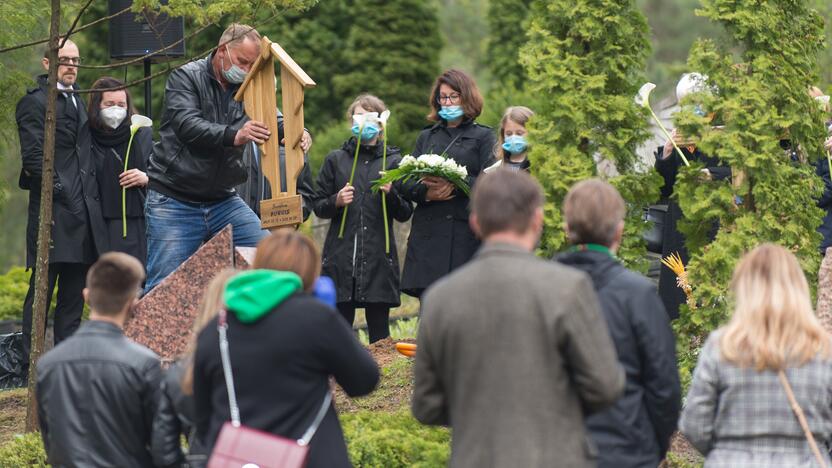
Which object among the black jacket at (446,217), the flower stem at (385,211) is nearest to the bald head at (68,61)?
the flower stem at (385,211)

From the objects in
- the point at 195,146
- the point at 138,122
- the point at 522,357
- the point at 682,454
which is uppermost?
the point at 138,122

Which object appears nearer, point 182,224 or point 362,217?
point 182,224

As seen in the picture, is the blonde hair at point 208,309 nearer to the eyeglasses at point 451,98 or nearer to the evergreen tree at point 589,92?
the evergreen tree at point 589,92

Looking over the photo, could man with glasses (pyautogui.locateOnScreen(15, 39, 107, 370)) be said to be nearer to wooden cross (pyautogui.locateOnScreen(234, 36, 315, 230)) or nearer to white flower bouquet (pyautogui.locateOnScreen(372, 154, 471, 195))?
wooden cross (pyautogui.locateOnScreen(234, 36, 315, 230))

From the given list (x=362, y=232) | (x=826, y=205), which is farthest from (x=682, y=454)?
(x=362, y=232)

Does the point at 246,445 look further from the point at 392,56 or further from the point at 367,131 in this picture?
the point at 392,56

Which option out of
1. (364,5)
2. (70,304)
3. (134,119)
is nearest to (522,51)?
(134,119)

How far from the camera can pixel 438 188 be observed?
9.70 metres

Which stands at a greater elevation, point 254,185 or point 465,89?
point 465,89

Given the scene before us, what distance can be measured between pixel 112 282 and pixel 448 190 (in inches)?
178

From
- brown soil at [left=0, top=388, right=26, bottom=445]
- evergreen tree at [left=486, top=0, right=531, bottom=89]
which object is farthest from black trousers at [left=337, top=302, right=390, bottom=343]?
evergreen tree at [left=486, top=0, right=531, bottom=89]

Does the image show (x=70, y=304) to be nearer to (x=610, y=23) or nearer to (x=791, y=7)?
(x=610, y=23)

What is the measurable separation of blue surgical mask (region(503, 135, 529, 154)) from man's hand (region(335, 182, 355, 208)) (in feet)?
4.79

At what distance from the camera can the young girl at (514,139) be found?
9.20 m
